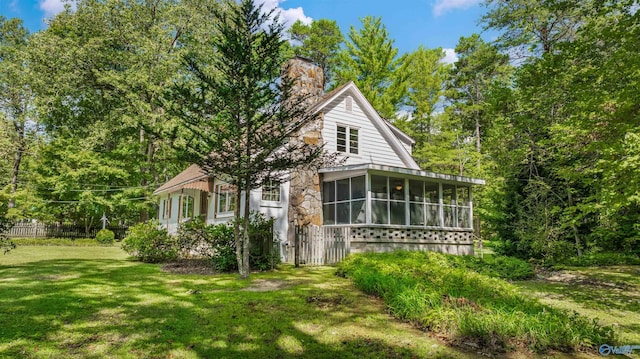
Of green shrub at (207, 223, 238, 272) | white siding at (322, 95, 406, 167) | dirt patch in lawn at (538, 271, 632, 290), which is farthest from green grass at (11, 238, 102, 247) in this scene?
dirt patch in lawn at (538, 271, 632, 290)

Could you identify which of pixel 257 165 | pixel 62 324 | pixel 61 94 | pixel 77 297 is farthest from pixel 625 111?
pixel 61 94

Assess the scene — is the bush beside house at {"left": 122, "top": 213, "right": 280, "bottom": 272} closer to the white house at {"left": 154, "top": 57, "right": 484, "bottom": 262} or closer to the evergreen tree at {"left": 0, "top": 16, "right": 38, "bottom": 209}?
the white house at {"left": 154, "top": 57, "right": 484, "bottom": 262}

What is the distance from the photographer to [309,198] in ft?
49.9

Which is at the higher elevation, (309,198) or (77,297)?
(309,198)

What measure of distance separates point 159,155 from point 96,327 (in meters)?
24.3

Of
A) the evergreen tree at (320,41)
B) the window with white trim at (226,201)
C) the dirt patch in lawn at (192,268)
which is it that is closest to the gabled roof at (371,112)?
the window with white trim at (226,201)

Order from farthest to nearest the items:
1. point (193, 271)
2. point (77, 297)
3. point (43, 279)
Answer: point (193, 271), point (43, 279), point (77, 297)

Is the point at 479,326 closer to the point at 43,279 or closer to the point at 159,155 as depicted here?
the point at 43,279

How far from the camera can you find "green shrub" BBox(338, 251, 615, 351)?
4328 mm

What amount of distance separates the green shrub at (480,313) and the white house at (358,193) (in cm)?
642

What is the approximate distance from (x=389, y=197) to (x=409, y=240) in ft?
6.54

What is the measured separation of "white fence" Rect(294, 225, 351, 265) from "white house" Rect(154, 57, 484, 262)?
1.85 ft

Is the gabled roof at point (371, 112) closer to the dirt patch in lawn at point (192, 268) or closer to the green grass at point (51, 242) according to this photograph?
the dirt patch in lawn at point (192, 268)

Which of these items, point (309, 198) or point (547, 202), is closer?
point (309, 198)
